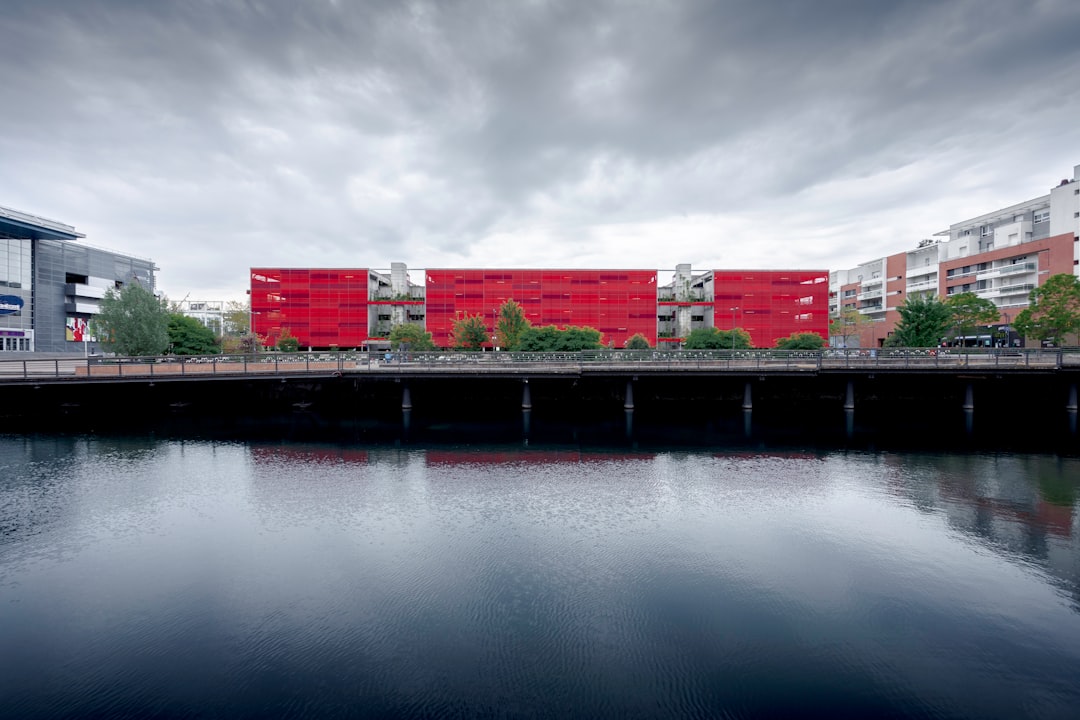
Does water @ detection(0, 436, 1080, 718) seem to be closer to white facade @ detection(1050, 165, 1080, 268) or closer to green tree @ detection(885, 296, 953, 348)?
green tree @ detection(885, 296, 953, 348)

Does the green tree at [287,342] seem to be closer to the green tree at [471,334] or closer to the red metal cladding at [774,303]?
the green tree at [471,334]

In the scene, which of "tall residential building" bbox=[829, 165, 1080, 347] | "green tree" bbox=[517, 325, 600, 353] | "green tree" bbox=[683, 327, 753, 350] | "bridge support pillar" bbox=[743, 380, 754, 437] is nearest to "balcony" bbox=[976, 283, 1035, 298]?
"tall residential building" bbox=[829, 165, 1080, 347]

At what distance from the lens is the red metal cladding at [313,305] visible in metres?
89.1

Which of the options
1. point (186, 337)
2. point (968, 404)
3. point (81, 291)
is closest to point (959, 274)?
point (968, 404)

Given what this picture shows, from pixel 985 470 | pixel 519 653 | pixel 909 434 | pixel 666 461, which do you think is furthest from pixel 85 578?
pixel 909 434

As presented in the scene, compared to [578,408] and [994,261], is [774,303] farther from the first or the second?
[578,408]

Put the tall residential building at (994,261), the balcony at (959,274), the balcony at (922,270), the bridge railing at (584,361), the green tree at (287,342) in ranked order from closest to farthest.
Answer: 1. the bridge railing at (584,361)
2. the tall residential building at (994,261)
3. the green tree at (287,342)
4. the balcony at (959,274)
5. the balcony at (922,270)

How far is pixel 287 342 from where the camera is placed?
84.5 meters

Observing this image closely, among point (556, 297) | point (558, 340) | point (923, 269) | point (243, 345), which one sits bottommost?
point (558, 340)

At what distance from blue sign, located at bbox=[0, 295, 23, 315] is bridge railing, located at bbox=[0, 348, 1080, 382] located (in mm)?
46006

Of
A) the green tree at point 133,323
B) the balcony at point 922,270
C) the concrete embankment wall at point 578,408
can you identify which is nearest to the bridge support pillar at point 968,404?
the concrete embankment wall at point 578,408

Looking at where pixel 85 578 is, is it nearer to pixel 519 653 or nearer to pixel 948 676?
pixel 519 653

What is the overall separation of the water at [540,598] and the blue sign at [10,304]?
248ft

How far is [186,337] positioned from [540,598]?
2723 inches
